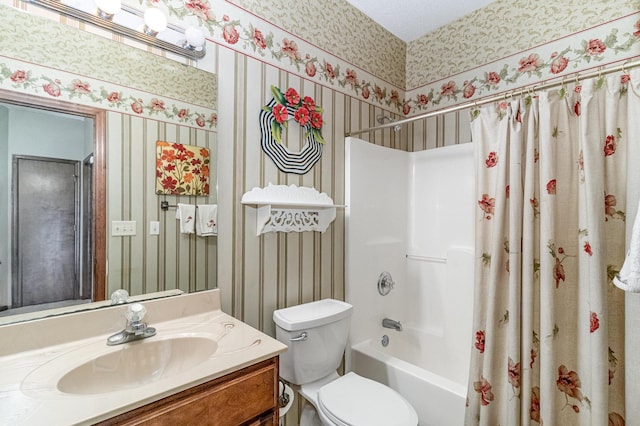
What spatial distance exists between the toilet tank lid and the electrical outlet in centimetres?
74

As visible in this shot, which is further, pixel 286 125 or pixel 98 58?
pixel 286 125

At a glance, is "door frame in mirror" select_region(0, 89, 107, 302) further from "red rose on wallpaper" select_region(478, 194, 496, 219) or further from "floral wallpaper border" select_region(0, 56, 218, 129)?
"red rose on wallpaper" select_region(478, 194, 496, 219)

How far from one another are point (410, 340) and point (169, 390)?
1865mm

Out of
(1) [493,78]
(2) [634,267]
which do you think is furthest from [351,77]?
(2) [634,267]

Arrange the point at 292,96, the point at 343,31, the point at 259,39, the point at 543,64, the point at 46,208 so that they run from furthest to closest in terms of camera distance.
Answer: the point at 343,31
the point at 543,64
the point at 292,96
the point at 259,39
the point at 46,208

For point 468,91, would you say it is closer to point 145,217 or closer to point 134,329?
point 145,217

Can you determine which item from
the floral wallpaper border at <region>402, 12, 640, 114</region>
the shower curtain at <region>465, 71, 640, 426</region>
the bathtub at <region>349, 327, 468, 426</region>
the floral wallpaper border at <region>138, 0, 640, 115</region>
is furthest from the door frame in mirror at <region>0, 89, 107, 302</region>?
the floral wallpaper border at <region>402, 12, 640, 114</region>

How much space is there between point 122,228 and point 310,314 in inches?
35.7

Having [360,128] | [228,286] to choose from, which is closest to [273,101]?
[360,128]

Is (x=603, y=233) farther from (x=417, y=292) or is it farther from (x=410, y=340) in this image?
(x=410, y=340)

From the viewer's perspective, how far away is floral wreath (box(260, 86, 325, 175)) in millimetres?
1640

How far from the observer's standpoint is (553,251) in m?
1.36

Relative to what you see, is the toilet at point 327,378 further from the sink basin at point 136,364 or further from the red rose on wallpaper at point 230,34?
the red rose on wallpaper at point 230,34

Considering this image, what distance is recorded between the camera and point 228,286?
1502 millimetres
